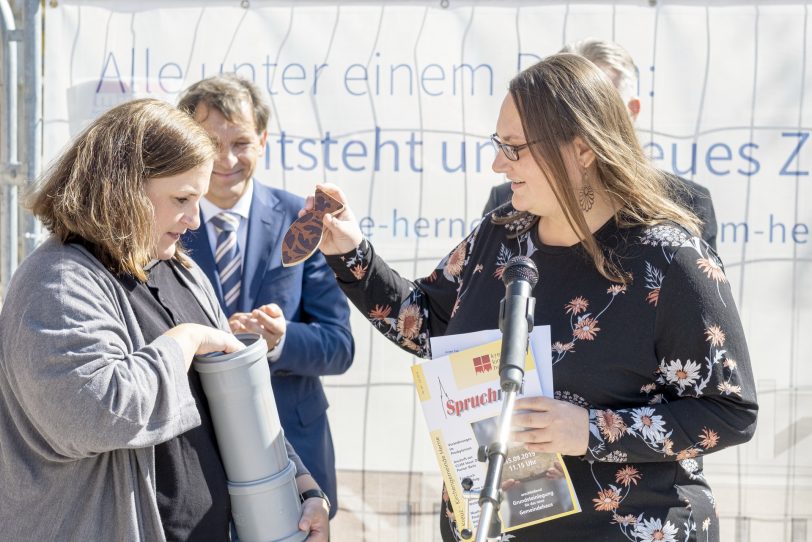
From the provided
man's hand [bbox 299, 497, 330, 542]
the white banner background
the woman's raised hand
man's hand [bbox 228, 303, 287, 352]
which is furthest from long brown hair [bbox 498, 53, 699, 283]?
the white banner background

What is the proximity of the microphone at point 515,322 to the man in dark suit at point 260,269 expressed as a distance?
52.4 inches

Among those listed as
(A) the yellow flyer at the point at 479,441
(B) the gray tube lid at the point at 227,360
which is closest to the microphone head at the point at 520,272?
(A) the yellow flyer at the point at 479,441

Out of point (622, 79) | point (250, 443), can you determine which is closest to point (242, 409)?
point (250, 443)

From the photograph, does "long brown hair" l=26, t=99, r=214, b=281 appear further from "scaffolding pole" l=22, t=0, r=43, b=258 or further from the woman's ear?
"scaffolding pole" l=22, t=0, r=43, b=258

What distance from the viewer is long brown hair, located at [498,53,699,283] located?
1995 millimetres

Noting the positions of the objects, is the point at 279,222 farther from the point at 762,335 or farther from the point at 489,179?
the point at 762,335

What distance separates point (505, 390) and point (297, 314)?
5.31 ft

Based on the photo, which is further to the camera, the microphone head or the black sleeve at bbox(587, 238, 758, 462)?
the black sleeve at bbox(587, 238, 758, 462)

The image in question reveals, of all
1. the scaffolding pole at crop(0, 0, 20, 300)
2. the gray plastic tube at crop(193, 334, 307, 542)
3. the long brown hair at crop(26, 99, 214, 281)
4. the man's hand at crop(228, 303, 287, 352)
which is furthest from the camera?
the scaffolding pole at crop(0, 0, 20, 300)

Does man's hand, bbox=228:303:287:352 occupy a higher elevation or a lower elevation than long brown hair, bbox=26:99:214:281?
lower

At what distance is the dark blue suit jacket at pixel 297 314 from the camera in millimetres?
2955

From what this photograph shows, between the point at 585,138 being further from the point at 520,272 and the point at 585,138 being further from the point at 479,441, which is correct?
the point at 479,441

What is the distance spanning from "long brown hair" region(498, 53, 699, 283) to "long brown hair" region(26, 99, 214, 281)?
0.72 m

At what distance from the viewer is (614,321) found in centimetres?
194
